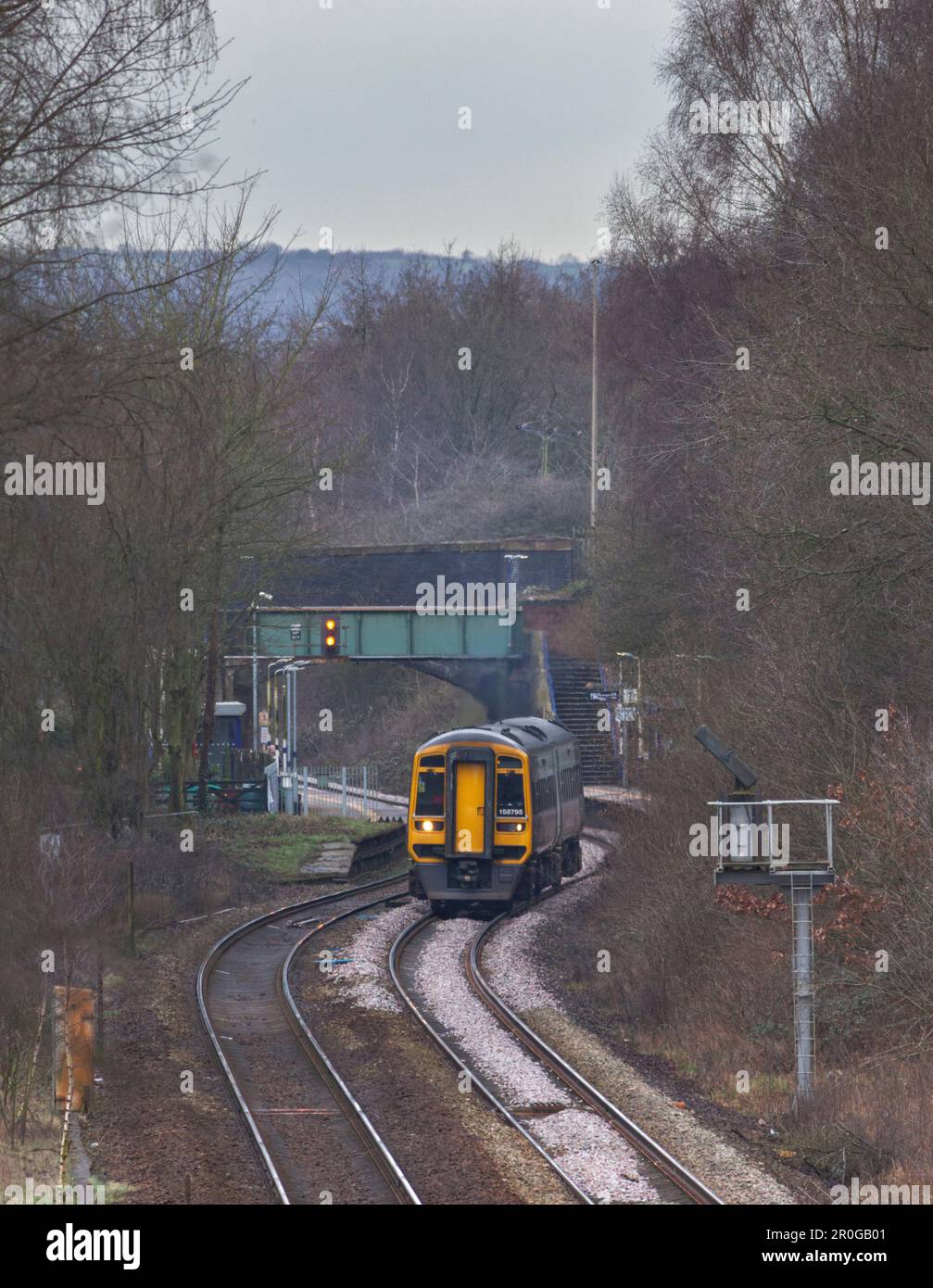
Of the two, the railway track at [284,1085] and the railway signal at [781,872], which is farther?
the railway signal at [781,872]

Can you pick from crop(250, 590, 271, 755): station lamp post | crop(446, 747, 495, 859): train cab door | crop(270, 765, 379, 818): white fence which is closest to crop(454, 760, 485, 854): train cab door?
crop(446, 747, 495, 859): train cab door

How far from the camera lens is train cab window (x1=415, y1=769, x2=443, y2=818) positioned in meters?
24.3

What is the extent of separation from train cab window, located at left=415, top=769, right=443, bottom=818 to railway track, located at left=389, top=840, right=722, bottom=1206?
2336mm

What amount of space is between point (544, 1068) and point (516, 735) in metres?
11.2

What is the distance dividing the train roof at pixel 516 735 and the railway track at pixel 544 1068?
3.37 metres

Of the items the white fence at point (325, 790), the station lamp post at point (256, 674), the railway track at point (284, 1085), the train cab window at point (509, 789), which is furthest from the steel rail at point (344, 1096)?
the white fence at point (325, 790)

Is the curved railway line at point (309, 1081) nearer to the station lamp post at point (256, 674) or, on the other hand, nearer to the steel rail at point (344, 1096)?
the steel rail at point (344, 1096)

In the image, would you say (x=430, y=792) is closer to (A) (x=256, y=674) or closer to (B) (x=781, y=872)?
(B) (x=781, y=872)

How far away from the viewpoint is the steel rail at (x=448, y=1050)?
11.1 m

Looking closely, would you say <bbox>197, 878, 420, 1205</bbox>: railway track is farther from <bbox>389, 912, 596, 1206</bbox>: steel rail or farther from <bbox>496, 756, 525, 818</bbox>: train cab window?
<bbox>496, 756, 525, 818</bbox>: train cab window

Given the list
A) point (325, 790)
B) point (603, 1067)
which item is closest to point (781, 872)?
point (603, 1067)

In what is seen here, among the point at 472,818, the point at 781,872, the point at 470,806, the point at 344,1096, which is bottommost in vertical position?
the point at 344,1096

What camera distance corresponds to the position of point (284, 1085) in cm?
1430

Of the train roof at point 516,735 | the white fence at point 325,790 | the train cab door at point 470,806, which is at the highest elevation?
the train roof at point 516,735
